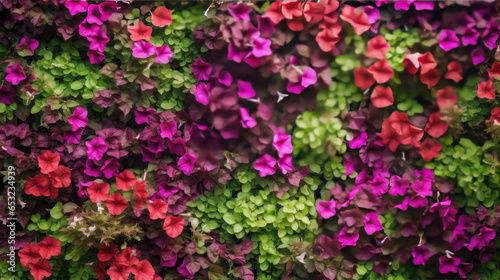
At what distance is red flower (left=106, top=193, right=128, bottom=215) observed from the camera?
179cm

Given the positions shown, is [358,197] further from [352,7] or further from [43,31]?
[43,31]

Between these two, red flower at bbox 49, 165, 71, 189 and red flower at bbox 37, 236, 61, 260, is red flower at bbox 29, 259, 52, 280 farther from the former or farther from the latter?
red flower at bbox 49, 165, 71, 189

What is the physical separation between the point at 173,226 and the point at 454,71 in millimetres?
1377

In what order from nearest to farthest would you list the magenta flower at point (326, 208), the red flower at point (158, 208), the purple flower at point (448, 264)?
the red flower at point (158, 208) < the magenta flower at point (326, 208) < the purple flower at point (448, 264)

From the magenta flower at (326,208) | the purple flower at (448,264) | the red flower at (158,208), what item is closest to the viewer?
the red flower at (158,208)

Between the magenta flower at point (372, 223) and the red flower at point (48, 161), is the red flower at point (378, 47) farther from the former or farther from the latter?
the red flower at point (48, 161)

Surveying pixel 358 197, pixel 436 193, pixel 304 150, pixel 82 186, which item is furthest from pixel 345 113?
pixel 82 186

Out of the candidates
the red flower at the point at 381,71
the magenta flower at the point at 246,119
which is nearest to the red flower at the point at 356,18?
the red flower at the point at 381,71

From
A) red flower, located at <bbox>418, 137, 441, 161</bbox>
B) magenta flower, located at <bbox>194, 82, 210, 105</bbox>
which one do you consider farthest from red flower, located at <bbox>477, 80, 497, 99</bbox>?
magenta flower, located at <bbox>194, 82, 210, 105</bbox>

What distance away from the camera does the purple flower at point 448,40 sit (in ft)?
6.17

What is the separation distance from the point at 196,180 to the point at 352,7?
3.20 feet

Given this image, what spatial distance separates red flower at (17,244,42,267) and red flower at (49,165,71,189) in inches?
11.4

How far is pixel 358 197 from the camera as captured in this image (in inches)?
75.4

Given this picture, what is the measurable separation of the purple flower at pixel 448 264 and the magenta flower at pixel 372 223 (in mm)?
350
